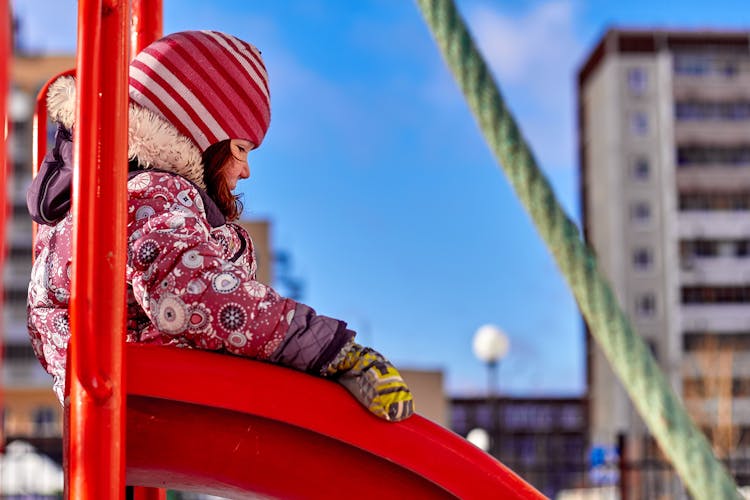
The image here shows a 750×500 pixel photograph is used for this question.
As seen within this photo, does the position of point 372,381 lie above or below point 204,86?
below

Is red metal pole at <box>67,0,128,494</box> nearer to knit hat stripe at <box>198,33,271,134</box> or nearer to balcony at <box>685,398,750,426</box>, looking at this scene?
knit hat stripe at <box>198,33,271,134</box>

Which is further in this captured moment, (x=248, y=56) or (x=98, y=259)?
(x=248, y=56)

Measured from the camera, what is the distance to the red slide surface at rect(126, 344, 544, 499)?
1.00m

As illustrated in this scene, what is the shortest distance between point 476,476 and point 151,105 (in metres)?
0.48

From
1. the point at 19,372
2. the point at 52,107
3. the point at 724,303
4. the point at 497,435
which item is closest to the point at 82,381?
the point at 52,107

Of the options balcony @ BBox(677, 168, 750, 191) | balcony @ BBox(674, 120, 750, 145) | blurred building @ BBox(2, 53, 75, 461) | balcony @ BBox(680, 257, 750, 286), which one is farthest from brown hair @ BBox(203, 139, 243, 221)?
balcony @ BBox(674, 120, 750, 145)

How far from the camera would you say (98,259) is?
3.01ft

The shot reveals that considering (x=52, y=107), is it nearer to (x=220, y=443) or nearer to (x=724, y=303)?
(x=220, y=443)

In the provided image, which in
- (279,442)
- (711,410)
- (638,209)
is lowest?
(279,442)

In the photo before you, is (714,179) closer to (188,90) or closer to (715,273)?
(715,273)

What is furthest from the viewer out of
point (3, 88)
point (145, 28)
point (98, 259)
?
point (145, 28)

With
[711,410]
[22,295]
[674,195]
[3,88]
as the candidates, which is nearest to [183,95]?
[3,88]

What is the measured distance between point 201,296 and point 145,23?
494mm

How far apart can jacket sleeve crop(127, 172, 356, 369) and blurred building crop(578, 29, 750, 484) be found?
36.4m
